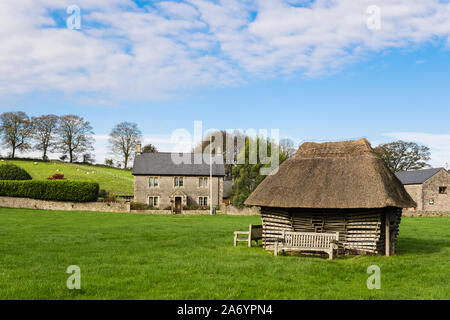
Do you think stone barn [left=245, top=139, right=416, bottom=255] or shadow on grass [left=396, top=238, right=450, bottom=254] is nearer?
stone barn [left=245, top=139, right=416, bottom=255]

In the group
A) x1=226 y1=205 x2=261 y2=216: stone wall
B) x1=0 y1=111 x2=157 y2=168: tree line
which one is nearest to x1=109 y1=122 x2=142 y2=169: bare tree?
x1=0 y1=111 x2=157 y2=168: tree line

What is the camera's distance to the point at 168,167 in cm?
5462

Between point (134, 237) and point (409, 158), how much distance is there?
250 ft

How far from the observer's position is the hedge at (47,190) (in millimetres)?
47156

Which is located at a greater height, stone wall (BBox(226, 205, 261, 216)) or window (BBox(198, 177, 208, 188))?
window (BBox(198, 177, 208, 188))

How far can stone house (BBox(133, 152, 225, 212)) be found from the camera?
5356cm

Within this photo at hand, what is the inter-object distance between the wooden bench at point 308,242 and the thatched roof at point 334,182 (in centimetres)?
124

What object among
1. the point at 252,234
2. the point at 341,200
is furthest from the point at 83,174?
the point at 341,200

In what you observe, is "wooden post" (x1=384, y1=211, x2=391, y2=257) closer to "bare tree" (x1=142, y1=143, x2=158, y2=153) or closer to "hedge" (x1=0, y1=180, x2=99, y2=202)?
"hedge" (x1=0, y1=180, x2=99, y2=202)

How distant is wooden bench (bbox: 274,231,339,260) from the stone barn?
→ 1.23 meters

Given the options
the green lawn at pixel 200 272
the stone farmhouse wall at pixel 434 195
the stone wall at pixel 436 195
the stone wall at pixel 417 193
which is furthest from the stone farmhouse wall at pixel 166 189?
the green lawn at pixel 200 272

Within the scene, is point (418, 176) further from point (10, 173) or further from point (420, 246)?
point (10, 173)

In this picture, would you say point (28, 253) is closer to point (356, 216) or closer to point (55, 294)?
point (55, 294)
